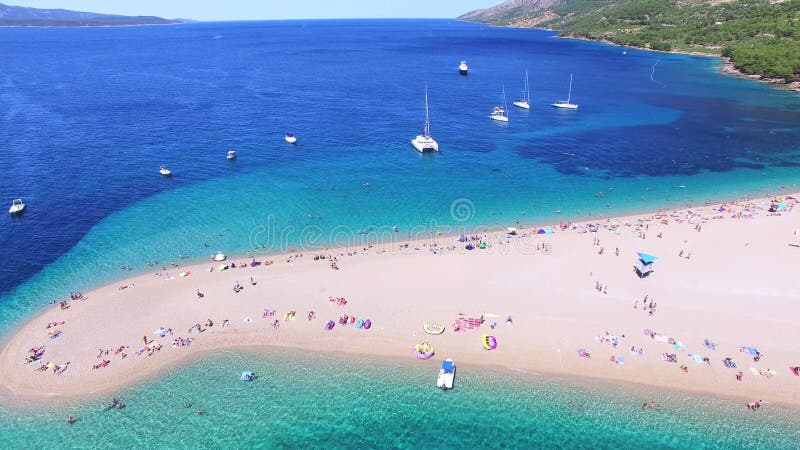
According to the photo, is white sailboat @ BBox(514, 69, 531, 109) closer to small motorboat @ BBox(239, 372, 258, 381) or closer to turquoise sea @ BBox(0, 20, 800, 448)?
turquoise sea @ BBox(0, 20, 800, 448)

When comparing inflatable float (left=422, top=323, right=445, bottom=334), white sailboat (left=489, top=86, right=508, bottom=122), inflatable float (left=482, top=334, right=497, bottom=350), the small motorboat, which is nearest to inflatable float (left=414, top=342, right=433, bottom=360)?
inflatable float (left=422, top=323, right=445, bottom=334)

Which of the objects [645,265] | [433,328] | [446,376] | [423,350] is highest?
[645,265]

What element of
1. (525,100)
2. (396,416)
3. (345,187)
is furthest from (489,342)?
(525,100)

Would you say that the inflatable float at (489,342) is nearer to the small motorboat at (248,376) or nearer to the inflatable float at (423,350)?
the inflatable float at (423,350)

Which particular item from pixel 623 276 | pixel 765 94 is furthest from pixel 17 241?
pixel 765 94

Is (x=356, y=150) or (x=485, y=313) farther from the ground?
(x=356, y=150)

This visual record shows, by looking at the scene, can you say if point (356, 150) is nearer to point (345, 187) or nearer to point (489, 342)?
point (345, 187)

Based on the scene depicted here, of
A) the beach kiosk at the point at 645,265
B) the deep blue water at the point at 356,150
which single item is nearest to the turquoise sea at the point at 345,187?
the deep blue water at the point at 356,150
